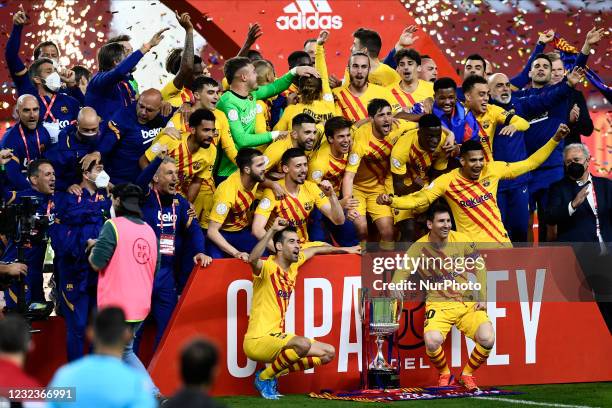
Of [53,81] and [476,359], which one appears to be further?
[53,81]

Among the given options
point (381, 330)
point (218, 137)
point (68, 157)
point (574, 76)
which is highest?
point (574, 76)

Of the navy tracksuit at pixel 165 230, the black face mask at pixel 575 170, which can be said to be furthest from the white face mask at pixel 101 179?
the black face mask at pixel 575 170

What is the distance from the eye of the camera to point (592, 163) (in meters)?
18.5

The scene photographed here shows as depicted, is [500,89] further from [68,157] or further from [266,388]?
[68,157]

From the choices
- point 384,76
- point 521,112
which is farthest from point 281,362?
point 521,112

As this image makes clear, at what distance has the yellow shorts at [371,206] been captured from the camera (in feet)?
35.7

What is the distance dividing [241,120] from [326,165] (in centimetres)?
87

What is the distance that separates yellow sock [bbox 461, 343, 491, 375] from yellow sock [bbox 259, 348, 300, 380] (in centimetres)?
140

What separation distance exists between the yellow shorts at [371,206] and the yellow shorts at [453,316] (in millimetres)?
1334

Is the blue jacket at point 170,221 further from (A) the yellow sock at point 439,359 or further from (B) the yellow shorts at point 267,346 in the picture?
(A) the yellow sock at point 439,359

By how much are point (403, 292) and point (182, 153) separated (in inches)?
→ 87.5

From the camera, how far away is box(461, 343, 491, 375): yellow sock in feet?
31.3

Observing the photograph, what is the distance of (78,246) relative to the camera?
9.39 meters

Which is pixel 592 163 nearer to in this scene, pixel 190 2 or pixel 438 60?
pixel 438 60
